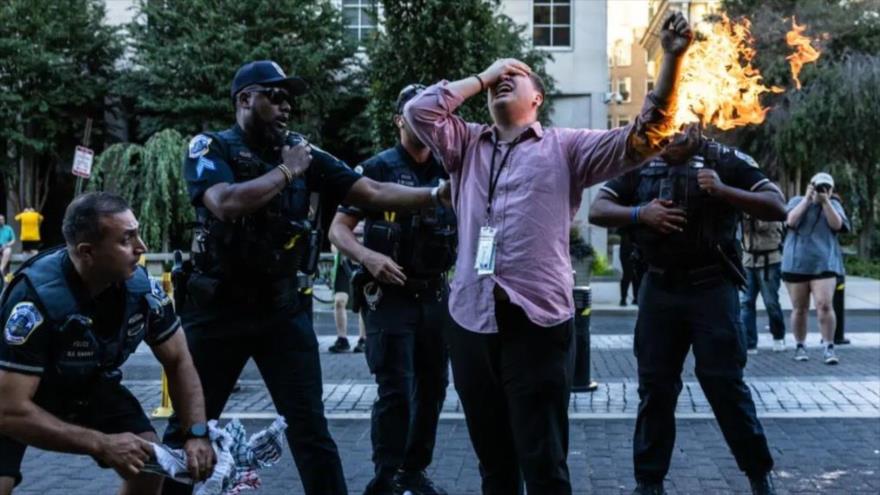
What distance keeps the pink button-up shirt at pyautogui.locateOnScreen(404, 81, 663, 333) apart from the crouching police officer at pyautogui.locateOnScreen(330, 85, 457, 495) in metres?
1.22

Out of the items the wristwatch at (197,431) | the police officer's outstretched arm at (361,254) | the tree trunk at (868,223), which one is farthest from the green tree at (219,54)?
the wristwatch at (197,431)

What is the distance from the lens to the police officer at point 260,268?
14.9 feet

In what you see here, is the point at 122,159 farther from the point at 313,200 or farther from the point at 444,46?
the point at 313,200

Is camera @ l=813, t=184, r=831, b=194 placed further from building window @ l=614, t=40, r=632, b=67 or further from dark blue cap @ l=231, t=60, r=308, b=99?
building window @ l=614, t=40, r=632, b=67

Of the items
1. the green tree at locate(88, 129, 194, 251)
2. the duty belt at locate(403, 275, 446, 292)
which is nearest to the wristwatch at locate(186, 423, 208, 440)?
the duty belt at locate(403, 275, 446, 292)

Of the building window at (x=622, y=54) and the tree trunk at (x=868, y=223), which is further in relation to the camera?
the building window at (x=622, y=54)

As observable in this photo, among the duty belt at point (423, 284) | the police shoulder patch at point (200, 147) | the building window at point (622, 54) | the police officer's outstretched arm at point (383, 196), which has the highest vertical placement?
the building window at point (622, 54)

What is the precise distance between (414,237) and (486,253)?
5.24 ft

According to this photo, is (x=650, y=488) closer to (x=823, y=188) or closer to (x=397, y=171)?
(x=397, y=171)

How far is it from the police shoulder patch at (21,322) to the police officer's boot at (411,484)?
2.41 meters

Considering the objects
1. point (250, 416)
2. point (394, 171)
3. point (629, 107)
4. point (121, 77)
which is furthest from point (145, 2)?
point (629, 107)

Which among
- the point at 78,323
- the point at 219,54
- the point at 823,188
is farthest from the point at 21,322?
the point at 219,54

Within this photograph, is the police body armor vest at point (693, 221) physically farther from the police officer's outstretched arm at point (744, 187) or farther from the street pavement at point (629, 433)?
the street pavement at point (629, 433)

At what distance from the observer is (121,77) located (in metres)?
30.7
